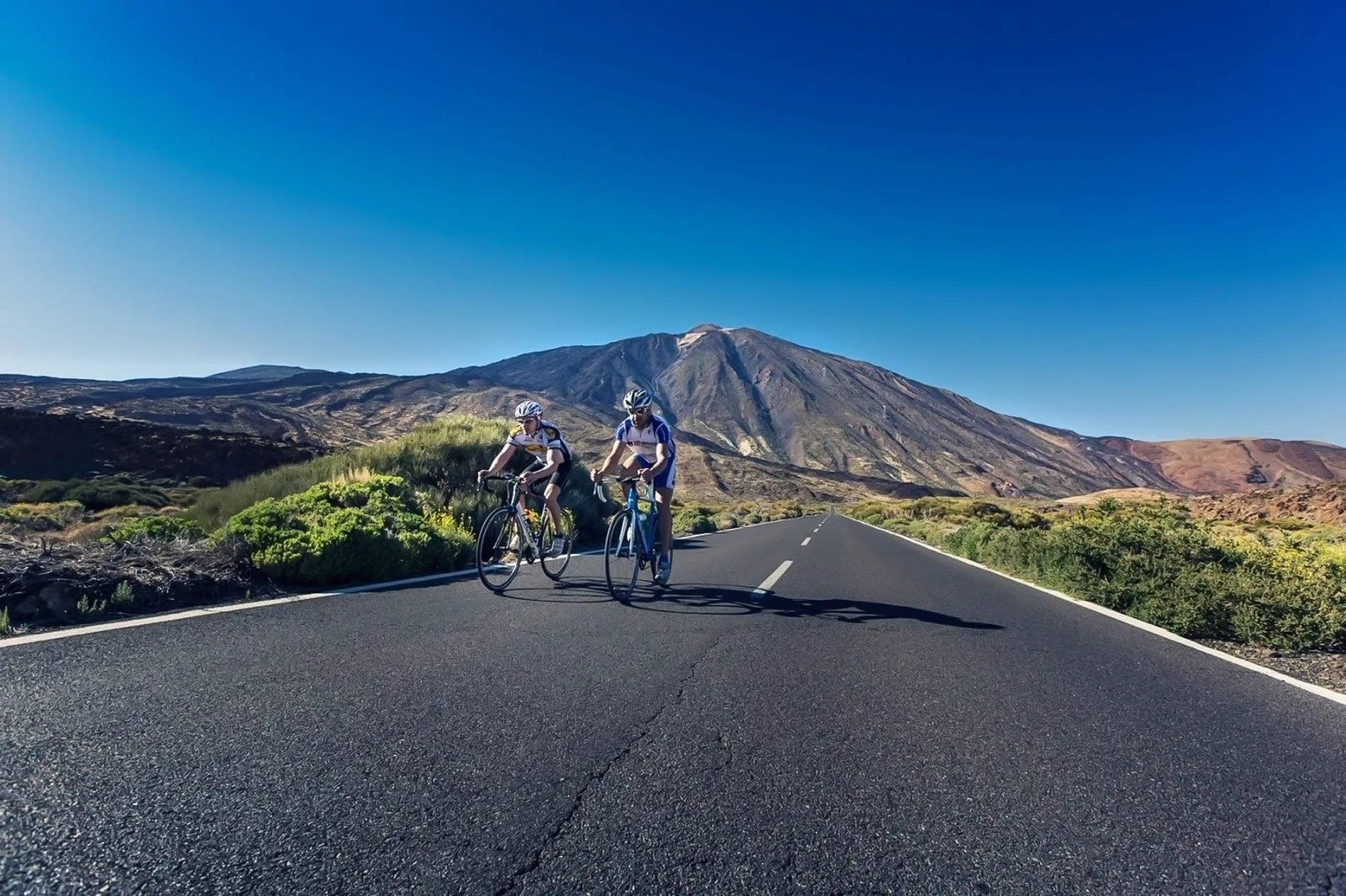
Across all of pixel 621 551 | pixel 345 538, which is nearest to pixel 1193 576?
pixel 621 551

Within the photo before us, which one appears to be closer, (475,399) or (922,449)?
(475,399)

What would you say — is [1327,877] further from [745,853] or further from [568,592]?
[568,592]

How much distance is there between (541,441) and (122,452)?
37.6 m

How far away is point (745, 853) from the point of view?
1.98 meters

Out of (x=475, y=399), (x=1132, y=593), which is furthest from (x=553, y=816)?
(x=475, y=399)

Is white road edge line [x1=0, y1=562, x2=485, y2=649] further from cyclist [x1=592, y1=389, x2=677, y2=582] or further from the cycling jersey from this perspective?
cyclist [x1=592, y1=389, x2=677, y2=582]

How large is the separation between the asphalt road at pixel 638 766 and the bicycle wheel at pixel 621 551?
5.83 ft

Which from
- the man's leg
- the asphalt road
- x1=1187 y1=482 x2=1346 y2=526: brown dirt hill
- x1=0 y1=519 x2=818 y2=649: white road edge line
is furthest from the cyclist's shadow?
x1=1187 y1=482 x2=1346 y2=526: brown dirt hill

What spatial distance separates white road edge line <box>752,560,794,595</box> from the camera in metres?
7.22

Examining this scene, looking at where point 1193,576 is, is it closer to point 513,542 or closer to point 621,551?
point 621,551

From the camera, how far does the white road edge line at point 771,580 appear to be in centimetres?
722

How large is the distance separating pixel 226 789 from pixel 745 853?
5.65ft

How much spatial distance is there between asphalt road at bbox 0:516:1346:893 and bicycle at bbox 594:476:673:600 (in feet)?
6.12

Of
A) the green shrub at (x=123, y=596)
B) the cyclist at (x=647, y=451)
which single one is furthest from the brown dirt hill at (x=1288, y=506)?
the green shrub at (x=123, y=596)
